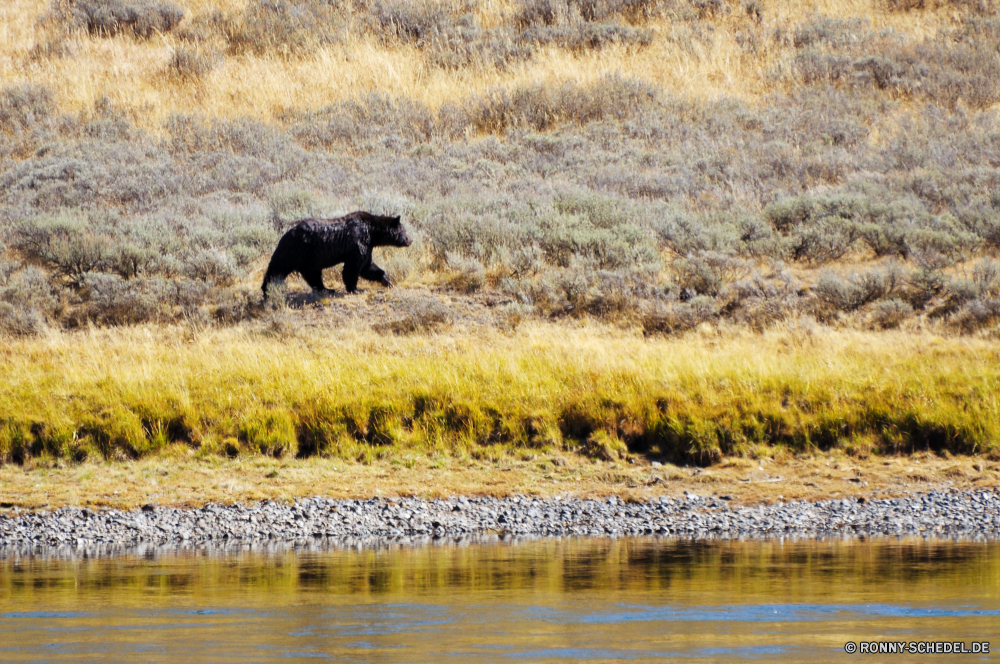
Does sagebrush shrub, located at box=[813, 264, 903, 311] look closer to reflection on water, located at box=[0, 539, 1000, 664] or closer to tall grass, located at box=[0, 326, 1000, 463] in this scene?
tall grass, located at box=[0, 326, 1000, 463]

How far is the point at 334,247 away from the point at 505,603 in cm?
1178

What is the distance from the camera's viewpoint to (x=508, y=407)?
1368 cm

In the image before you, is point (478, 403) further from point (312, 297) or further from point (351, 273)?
point (312, 297)

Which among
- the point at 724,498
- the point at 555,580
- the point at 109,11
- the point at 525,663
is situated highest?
the point at 109,11

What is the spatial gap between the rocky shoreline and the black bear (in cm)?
736

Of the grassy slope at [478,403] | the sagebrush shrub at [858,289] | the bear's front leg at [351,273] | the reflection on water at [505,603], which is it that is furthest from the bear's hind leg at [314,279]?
the reflection on water at [505,603]

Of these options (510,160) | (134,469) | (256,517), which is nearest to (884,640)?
(256,517)

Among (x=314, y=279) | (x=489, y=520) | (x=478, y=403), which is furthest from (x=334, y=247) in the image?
(x=489, y=520)

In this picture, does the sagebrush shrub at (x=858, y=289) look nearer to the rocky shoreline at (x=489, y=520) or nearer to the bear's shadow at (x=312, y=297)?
the rocky shoreline at (x=489, y=520)

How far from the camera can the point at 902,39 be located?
3450cm

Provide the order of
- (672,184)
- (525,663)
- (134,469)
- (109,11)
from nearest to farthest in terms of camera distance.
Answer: (525,663) < (134,469) < (672,184) < (109,11)

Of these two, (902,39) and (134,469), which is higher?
(902,39)

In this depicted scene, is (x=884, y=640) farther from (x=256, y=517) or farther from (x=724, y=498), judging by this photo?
(x=256, y=517)

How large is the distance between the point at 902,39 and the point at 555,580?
30634mm
